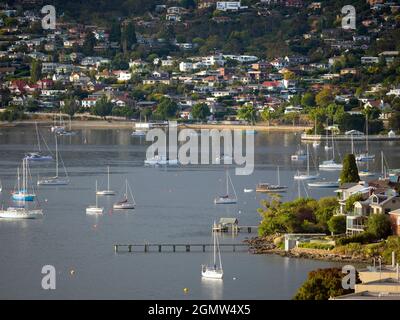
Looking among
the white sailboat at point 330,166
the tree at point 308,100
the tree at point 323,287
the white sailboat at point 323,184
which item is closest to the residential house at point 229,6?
the tree at point 308,100

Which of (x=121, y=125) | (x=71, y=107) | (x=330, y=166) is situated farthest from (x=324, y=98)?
(x=330, y=166)

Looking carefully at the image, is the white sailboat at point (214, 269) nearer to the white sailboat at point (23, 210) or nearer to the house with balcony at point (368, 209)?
the house with balcony at point (368, 209)

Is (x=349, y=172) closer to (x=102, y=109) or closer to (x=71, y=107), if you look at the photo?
(x=102, y=109)

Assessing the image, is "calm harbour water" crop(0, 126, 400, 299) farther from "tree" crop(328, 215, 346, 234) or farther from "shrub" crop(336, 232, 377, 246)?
"tree" crop(328, 215, 346, 234)

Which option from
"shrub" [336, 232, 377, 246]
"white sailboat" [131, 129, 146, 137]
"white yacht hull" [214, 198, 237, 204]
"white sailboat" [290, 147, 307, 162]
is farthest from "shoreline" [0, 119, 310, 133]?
"shrub" [336, 232, 377, 246]
